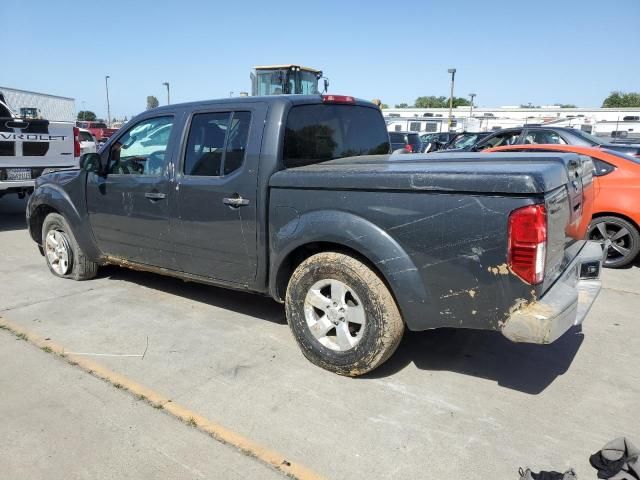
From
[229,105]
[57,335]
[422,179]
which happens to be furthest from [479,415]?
[57,335]

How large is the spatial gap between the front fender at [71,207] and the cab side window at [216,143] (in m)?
1.68

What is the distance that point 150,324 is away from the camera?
4.39 metres

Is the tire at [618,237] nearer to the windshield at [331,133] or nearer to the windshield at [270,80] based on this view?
the windshield at [331,133]

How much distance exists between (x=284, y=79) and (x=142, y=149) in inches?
603

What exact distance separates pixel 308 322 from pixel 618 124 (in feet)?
147

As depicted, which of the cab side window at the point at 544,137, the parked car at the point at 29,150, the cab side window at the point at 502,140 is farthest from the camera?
the cab side window at the point at 502,140

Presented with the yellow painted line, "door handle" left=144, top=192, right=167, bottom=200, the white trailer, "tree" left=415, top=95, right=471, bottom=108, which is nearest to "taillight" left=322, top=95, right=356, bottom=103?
"door handle" left=144, top=192, right=167, bottom=200

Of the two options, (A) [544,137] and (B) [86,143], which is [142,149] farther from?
(B) [86,143]

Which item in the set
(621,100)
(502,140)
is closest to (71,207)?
(502,140)

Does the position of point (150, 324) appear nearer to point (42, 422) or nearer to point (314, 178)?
point (42, 422)

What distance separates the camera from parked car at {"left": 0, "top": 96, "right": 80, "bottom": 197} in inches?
319

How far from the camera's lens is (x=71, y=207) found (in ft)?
17.3

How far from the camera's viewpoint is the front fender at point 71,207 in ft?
17.1

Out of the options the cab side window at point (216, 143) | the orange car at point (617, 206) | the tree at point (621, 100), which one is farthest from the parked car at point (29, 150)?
the tree at point (621, 100)
